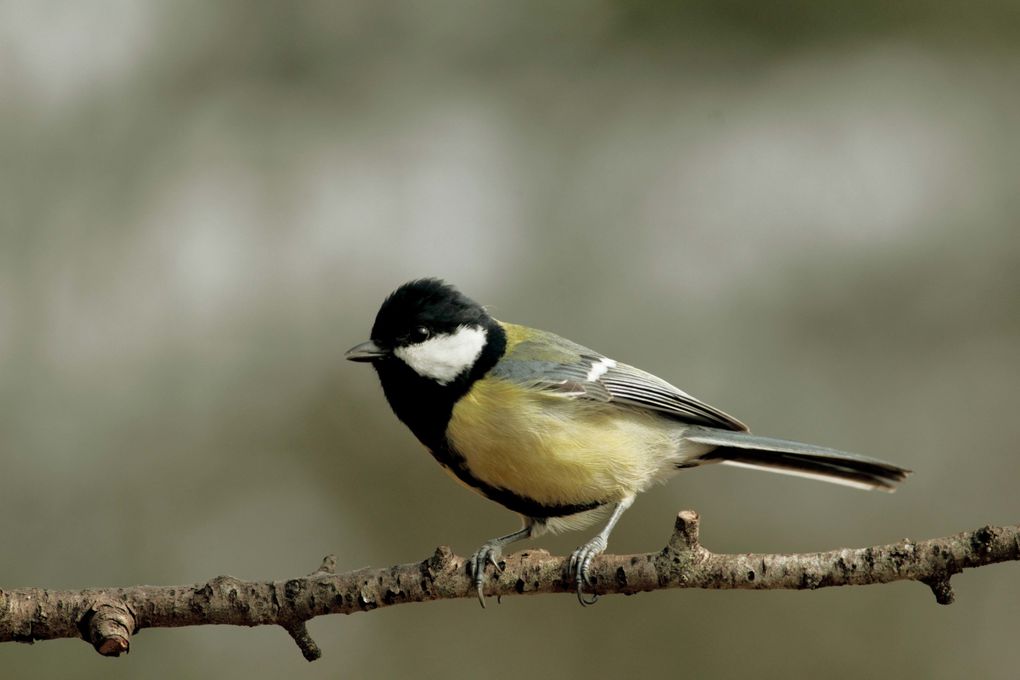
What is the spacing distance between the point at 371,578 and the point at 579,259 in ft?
8.72

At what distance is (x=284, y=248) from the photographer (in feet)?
14.7

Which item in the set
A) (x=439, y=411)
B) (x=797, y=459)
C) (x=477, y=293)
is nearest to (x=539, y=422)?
(x=439, y=411)

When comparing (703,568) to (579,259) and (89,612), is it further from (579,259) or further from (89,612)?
(579,259)

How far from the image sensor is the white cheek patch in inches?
98.7

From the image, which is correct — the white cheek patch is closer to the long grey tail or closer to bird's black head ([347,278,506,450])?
bird's black head ([347,278,506,450])

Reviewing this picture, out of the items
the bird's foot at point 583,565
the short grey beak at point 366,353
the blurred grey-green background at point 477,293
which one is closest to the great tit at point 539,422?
the short grey beak at point 366,353

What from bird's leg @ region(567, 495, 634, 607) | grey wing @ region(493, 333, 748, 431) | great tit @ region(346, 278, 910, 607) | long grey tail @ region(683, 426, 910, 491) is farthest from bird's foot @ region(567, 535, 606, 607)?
long grey tail @ region(683, 426, 910, 491)

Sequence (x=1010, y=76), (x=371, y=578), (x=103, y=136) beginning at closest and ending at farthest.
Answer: (x=371, y=578), (x=103, y=136), (x=1010, y=76)

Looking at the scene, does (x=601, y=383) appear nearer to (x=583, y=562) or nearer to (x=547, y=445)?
(x=547, y=445)

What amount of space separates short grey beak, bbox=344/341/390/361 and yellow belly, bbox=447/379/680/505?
0.24 m

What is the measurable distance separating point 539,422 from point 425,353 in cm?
34

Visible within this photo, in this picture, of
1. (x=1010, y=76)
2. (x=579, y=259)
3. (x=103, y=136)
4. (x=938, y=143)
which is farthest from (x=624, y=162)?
(x=103, y=136)

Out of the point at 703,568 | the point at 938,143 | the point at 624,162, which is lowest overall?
the point at 703,568

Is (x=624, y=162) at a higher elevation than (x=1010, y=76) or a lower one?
lower
